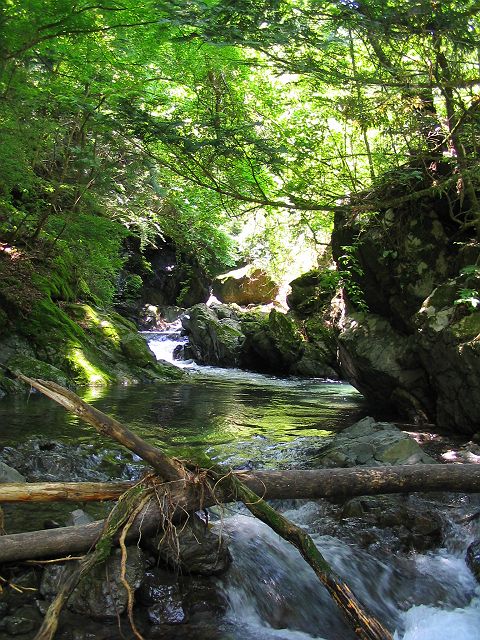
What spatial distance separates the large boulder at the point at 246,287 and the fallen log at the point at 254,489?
93.3ft

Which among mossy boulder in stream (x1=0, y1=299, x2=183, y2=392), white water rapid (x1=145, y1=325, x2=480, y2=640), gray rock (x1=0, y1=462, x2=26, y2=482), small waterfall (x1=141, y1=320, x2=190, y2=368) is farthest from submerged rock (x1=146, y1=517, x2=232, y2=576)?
small waterfall (x1=141, y1=320, x2=190, y2=368)

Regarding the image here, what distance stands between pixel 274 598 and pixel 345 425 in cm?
616

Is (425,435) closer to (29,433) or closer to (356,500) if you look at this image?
(356,500)

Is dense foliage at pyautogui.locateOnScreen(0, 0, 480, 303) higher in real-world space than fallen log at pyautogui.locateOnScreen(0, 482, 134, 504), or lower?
higher

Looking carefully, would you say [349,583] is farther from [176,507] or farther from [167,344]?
[167,344]

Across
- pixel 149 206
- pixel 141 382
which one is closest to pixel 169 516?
pixel 141 382

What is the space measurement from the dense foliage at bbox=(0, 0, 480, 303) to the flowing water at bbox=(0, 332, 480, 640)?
12.6 feet

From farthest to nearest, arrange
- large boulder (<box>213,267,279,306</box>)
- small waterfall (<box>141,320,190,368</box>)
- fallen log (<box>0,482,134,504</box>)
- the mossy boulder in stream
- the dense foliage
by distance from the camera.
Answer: large boulder (<box>213,267,279,306</box>) → small waterfall (<box>141,320,190,368</box>) → the mossy boulder in stream → the dense foliage → fallen log (<box>0,482,134,504</box>)

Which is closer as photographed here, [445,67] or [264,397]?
[445,67]

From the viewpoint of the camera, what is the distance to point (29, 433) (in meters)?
7.48

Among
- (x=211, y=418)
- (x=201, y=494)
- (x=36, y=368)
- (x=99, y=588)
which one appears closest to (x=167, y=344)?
(x=36, y=368)

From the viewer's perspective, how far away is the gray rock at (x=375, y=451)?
248 inches

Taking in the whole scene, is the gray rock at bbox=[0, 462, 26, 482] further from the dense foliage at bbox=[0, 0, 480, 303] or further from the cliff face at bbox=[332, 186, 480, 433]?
the cliff face at bbox=[332, 186, 480, 433]

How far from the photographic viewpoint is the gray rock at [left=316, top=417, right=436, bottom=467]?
6297 mm
